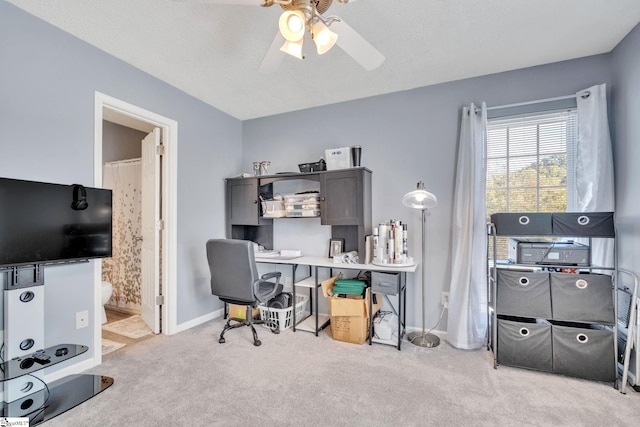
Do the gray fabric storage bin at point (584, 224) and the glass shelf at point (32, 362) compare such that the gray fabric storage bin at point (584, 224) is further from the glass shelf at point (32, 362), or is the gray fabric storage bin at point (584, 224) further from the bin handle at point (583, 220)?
the glass shelf at point (32, 362)

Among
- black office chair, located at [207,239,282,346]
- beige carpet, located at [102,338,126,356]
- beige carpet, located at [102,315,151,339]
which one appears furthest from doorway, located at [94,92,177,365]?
black office chair, located at [207,239,282,346]

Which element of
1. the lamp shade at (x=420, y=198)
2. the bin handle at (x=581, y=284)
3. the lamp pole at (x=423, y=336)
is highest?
the lamp shade at (x=420, y=198)

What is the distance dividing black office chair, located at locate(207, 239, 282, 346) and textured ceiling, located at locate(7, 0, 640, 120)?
5.29 ft

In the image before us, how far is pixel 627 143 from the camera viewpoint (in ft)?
7.09

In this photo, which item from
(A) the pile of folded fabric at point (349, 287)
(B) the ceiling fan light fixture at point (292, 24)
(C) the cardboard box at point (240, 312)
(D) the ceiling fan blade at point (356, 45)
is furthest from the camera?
(C) the cardboard box at point (240, 312)

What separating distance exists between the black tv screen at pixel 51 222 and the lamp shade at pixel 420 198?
251 cm

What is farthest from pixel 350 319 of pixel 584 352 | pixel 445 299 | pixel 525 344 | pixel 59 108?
pixel 59 108

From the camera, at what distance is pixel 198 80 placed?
2.87 meters

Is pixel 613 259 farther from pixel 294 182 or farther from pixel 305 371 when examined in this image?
pixel 294 182

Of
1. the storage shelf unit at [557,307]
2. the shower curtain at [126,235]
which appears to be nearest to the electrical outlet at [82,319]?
the shower curtain at [126,235]

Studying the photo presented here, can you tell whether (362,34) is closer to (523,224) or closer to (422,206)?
(422,206)

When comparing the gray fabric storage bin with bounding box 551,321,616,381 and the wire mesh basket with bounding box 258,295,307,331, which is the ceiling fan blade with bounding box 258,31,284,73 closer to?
the wire mesh basket with bounding box 258,295,307,331

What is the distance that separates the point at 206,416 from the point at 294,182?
8.21 feet

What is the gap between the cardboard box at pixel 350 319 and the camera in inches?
106
